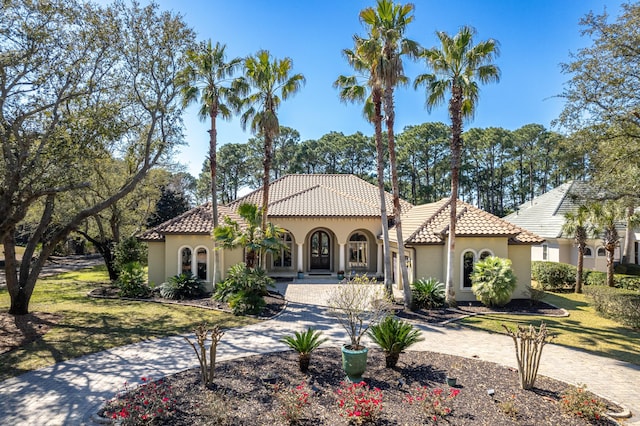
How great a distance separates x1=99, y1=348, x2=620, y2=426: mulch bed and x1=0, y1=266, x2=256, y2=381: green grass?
4094 millimetres

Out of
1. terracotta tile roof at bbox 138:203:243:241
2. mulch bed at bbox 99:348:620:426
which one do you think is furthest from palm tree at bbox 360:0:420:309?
terracotta tile roof at bbox 138:203:243:241

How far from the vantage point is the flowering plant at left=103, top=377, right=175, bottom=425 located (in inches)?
242

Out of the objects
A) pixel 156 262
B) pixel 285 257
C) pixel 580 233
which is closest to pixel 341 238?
pixel 285 257

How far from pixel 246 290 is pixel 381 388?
27.7ft

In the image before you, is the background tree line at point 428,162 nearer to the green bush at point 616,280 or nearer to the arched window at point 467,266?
the green bush at point 616,280

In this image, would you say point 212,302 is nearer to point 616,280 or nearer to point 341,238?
point 341,238

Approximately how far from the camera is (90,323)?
1330 cm

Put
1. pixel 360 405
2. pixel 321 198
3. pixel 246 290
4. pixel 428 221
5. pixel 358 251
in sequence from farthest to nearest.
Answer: pixel 358 251
pixel 321 198
pixel 428 221
pixel 246 290
pixel 360 405

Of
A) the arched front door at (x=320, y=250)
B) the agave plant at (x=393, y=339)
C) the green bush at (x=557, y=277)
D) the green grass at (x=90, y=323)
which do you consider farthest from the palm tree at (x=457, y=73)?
the arched front door at (x=320, y=250)

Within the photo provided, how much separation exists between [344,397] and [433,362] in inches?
130

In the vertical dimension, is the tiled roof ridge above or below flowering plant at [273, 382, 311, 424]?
above

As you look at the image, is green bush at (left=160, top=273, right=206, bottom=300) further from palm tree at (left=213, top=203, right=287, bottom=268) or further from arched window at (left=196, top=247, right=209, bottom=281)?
palm tree at (left=213, top=203, right=287, bottom=268)

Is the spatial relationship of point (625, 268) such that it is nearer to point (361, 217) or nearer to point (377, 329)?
point (361, 217)

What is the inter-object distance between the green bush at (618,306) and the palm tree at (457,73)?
6.28m
